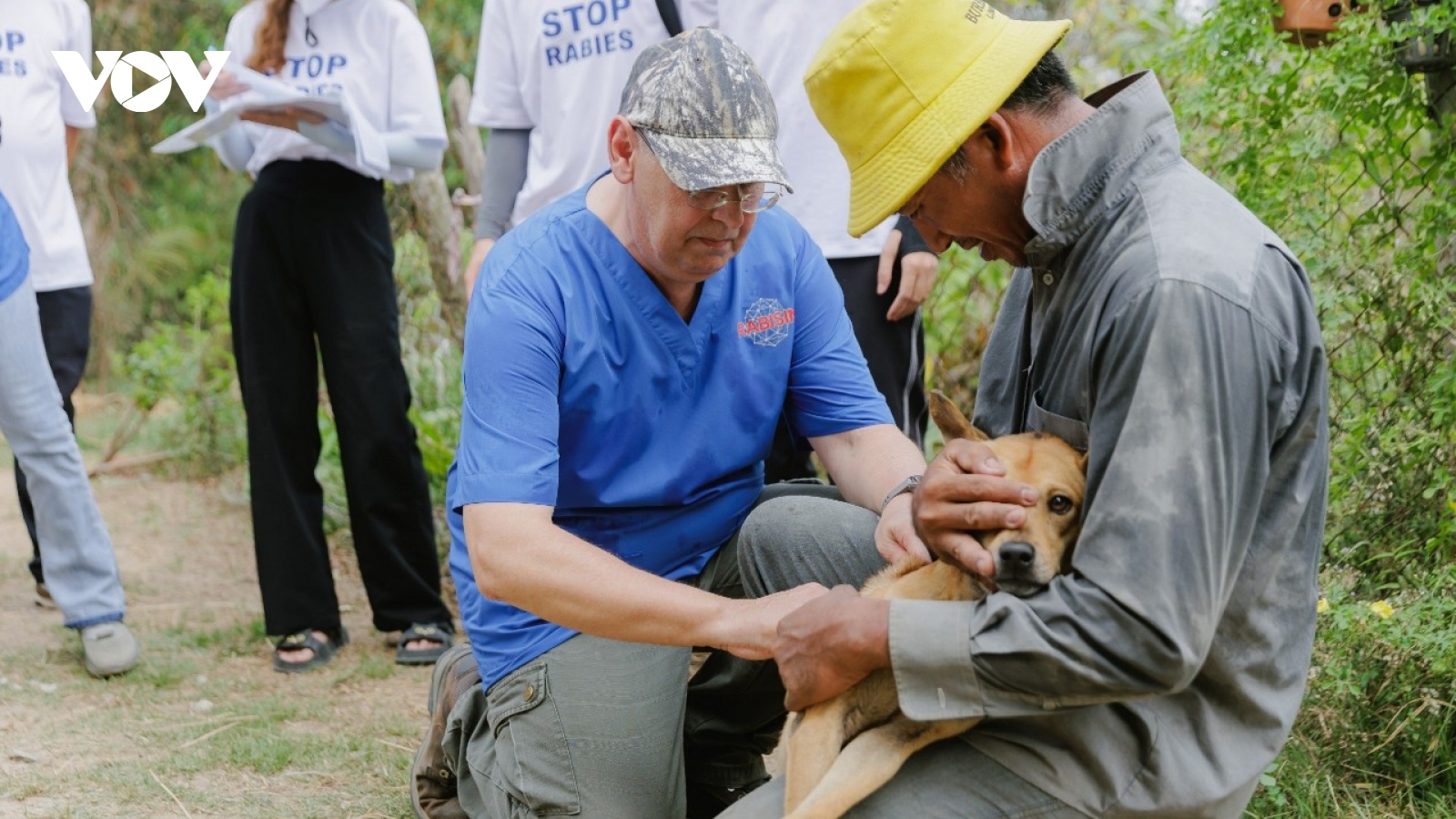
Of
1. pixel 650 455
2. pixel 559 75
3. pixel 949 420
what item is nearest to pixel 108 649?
pixel 559 75

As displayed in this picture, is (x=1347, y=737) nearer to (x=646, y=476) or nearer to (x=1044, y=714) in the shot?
(x=1044, y=714)

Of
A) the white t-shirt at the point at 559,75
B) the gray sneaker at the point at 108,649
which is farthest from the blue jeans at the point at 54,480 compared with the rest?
the white t-shirt at the point at 559,75

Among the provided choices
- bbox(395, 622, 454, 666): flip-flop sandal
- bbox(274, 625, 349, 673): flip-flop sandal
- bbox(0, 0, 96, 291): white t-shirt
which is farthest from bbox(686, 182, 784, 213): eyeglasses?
bbox(0, 0, 96, 291): white t-shirt

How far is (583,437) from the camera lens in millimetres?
3084

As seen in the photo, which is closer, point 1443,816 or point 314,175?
point 1443,816

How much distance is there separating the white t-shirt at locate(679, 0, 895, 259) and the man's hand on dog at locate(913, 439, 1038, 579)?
5.94ft

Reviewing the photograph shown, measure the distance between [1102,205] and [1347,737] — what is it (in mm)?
1748

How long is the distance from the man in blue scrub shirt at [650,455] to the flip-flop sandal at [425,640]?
154 centimetres

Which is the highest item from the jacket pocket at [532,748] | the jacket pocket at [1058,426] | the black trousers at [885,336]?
the jacket pocket at [1058,426]

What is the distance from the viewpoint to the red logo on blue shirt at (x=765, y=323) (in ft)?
10.5

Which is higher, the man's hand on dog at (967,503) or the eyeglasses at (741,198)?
the eyeglasses at (741,198)

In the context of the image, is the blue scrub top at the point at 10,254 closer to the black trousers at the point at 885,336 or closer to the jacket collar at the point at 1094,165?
the black trousers at the point at 885,336

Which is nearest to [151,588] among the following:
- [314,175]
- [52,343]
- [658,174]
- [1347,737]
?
[52,343]

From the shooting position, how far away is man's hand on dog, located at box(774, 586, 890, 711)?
225 cm
